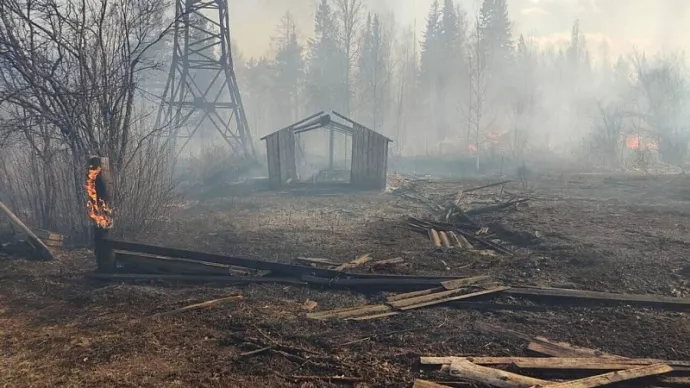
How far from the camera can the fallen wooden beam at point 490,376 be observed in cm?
390

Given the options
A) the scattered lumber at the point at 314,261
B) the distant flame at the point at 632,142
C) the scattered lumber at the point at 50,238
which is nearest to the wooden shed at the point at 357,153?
the scattered lumber at the point at 50,238

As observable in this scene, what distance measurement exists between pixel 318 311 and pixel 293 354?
130 centimetres

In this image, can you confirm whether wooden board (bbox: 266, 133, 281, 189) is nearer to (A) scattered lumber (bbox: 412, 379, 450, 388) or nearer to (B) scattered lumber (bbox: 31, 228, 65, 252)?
(B) scattered lumber (bbox: 31, 228, 65, 252)

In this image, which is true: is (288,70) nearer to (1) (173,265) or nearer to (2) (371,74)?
(2) (371,74)

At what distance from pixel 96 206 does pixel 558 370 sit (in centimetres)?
723

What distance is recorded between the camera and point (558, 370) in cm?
418

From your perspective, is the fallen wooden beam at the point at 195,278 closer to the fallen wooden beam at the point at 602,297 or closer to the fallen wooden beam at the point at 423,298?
the fallen wooden beam at the point at 423,298

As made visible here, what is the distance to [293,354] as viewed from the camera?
4664 millimetres

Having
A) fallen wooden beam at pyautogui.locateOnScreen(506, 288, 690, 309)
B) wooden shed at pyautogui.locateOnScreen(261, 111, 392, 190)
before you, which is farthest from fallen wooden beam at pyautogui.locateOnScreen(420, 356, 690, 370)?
wooden shed at pyautogui.locateOnScreen(261, 111, 392, 190)

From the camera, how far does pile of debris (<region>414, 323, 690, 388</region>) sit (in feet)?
12.9

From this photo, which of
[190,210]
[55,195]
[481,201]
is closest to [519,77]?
[481,201]

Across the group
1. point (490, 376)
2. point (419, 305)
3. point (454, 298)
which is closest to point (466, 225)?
point (454, 298)

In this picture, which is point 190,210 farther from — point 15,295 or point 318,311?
point 318,311

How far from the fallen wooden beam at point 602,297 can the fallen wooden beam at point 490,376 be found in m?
2.45
